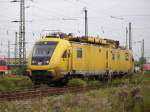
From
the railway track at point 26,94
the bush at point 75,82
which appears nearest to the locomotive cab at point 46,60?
the bush at point 75,82

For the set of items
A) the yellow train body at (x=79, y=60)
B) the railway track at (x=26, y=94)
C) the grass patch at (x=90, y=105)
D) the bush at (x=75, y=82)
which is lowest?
the bush at (x=75, y=82)

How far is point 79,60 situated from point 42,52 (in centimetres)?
→ 325

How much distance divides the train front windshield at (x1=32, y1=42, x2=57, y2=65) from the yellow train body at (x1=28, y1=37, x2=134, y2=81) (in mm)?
62

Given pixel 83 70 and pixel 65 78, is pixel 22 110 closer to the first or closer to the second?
pixel 65 78

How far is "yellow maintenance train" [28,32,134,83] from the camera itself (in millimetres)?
26969

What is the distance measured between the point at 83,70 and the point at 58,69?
402cm

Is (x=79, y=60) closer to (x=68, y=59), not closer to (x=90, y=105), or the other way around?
(x=68, y=59)

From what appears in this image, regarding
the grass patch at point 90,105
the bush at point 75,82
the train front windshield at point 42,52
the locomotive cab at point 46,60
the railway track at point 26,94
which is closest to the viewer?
the grass patch at point 90,105

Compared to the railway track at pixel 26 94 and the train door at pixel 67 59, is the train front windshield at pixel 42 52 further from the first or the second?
the railway track at pixel 26 94

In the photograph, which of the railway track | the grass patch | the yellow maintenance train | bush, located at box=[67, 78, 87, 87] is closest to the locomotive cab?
the yellow maintenance train

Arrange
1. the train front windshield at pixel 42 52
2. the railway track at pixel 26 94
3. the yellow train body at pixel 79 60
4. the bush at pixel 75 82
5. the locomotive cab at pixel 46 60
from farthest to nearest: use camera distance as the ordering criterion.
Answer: the bush at pixel 75 82
the train front windshield at pixel 42 52
the yellow train body at pixel 79 60
the locomotive cab at pixel 46 60
the railway track at pixel 26 94

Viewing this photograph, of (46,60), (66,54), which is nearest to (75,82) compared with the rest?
(66,54)

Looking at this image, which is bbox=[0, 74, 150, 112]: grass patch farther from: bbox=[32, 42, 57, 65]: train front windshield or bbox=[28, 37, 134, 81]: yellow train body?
bbox=[32, 42, 57, 65]: train front windshield

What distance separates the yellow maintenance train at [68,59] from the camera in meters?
27.0
